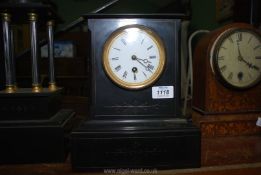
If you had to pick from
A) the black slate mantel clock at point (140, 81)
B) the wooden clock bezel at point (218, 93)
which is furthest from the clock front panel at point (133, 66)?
the wooden clock bezel at point (218, 93)

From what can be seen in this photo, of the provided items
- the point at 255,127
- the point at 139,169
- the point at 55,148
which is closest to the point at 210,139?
the point at 255,127

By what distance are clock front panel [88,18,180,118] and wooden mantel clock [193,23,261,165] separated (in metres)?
0.15

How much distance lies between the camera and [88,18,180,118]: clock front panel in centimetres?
72

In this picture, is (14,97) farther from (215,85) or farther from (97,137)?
(215,85)

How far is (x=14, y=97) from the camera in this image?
710 millimetres

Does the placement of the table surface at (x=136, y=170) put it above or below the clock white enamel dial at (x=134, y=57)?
below

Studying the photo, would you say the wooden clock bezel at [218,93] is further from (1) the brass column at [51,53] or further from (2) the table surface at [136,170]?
(1) the brass column at [51,53]

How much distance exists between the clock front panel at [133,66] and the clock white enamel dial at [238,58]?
177 mm

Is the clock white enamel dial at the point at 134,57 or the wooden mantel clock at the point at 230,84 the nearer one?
the clock white enamel dial at the point at 134,57

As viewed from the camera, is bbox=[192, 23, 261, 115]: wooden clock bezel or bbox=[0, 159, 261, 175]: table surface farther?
bbox=[192, 23, 261, 115]: wooden clock bezel

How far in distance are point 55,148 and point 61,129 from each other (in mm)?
57

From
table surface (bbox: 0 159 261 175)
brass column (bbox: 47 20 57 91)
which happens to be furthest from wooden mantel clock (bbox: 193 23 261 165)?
brass column (bbox: 47 20 57 91)

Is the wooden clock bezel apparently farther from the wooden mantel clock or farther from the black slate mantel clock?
the black slate mantel clock

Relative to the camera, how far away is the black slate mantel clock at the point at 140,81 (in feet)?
2.22
